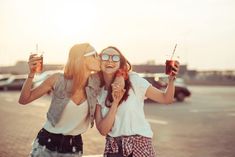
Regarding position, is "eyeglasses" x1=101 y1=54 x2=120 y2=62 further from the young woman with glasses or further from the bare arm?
the bare arm

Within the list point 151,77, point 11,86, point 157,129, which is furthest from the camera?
point 11,86

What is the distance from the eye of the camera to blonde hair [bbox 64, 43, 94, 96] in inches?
185

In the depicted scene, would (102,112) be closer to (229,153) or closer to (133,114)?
(133,114)

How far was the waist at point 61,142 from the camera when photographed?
15.4 feet

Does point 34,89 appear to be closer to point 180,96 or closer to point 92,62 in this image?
point 92,62

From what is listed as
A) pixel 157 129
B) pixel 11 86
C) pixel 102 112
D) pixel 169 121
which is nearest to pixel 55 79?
pixel 102 112

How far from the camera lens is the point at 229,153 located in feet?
33.1

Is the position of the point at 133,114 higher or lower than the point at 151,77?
higher

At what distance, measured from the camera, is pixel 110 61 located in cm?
483

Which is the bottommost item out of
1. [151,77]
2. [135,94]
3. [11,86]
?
[11,86]

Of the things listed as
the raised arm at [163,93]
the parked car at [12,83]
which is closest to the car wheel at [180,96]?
the parked car at [12,83]

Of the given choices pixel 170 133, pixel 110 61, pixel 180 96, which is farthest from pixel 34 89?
pixel 180 96

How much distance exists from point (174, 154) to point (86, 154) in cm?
164

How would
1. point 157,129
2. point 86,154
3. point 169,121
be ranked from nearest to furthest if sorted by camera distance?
point 86,154, point 157,129, point 169,121
